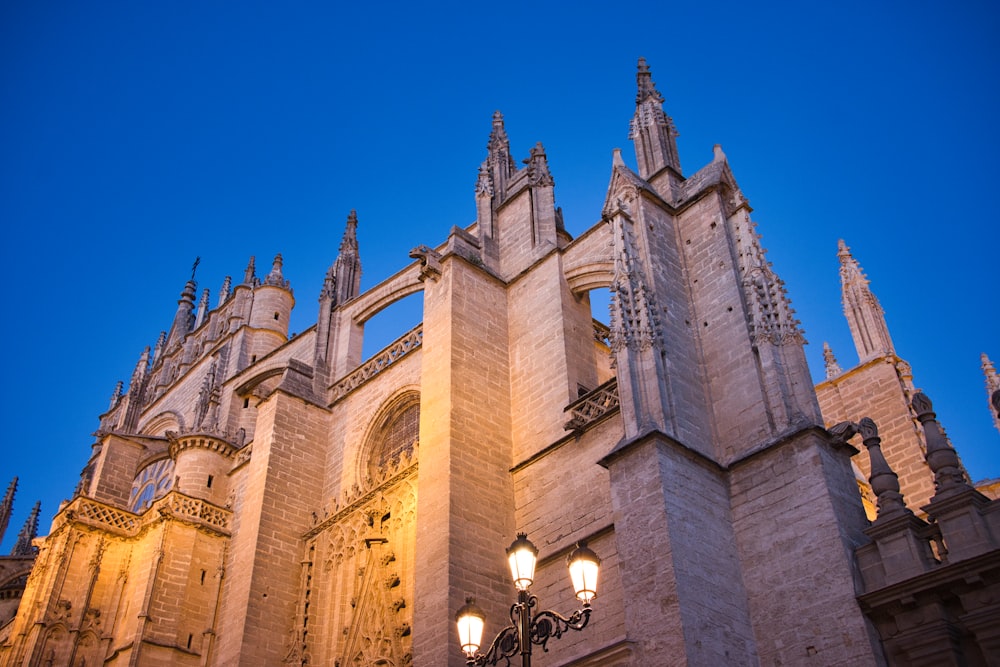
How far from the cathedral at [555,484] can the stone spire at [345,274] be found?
80 millimetres

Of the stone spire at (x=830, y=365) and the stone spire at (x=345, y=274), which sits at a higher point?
the stone spire at (x=345, y=274)

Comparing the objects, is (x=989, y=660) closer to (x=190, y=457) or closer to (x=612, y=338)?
(x=612, y=338)

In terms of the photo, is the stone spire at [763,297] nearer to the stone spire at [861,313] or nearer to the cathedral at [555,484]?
the cathedral at [555,484]

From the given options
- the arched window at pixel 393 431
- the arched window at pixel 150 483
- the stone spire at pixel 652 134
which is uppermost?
the stone spire at pixel 652 134

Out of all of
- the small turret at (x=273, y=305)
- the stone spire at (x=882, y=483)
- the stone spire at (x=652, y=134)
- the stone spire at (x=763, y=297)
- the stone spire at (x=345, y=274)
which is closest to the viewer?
the stone spire at (x=882, y=483)

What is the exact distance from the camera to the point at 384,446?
17391 mm

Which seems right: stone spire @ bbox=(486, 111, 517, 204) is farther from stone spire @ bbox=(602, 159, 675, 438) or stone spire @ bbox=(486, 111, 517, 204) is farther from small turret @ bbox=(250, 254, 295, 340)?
small turret @ bbox=(250, 254, 295, 340)

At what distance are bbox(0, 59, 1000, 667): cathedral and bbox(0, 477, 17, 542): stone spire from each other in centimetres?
1333

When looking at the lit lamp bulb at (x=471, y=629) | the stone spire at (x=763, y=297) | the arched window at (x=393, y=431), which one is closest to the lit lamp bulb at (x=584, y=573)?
the lit lamp bulb at (x=471, y=629)

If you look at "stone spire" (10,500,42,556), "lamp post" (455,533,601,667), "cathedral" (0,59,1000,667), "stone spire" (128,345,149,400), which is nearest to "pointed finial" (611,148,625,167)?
"cathedral" (0,59,1000,667)

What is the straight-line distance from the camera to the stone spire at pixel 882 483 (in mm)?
10016

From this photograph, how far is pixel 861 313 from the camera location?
19609 mm

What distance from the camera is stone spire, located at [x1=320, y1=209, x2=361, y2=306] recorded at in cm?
2159

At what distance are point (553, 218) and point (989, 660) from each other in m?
10.4
